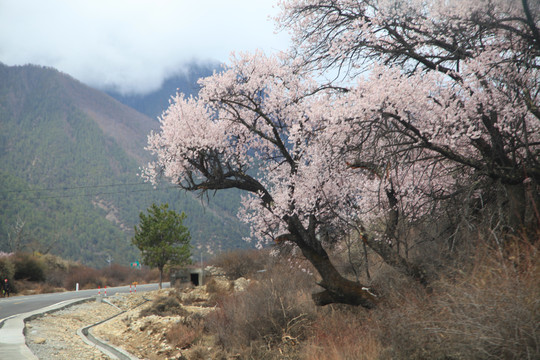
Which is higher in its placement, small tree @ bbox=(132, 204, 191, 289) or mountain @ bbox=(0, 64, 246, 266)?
mountain @ bbox=(0, 64, 246, 266)

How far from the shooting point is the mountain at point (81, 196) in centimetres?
9369

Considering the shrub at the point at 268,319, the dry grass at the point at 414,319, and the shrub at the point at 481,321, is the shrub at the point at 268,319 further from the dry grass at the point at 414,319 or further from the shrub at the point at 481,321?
the shrub at the point at 481,321

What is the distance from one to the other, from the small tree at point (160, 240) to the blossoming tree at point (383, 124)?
23642 mm

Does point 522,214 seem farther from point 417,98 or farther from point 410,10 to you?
point 410,10

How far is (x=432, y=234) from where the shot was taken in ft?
34.4

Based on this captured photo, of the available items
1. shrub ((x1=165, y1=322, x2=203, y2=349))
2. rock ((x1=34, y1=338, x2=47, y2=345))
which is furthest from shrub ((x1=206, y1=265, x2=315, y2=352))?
rock ((x1=34, y1=338, x2=47, y2=345))

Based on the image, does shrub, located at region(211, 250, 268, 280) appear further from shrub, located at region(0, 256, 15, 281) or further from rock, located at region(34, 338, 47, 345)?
rock, located at region(34, 338, 47, 345)

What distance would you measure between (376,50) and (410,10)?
96cm

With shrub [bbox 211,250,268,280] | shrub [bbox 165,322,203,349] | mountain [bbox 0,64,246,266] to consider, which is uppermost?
mountain [bbox 0,64,246,266]

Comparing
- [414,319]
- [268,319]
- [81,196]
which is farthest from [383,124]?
[81,196]

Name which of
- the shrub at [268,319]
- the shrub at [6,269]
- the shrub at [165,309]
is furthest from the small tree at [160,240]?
the shrub at [268,319]

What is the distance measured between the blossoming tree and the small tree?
2364cm

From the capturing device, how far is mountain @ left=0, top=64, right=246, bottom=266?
93.7m

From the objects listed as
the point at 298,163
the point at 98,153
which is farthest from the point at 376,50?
the point at 98,153
